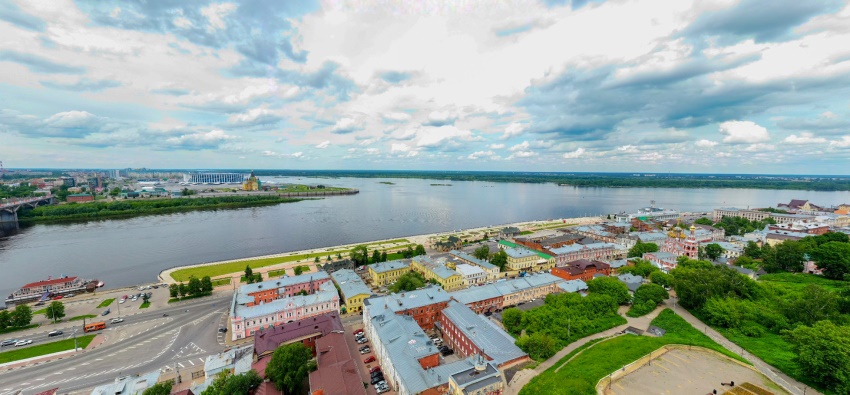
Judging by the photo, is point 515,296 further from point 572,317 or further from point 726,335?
point 726,335

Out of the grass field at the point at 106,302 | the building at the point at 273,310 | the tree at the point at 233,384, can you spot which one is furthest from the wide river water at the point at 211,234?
the tree at the point at 233,384

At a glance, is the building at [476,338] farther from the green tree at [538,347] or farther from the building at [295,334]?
the building at [295,334]

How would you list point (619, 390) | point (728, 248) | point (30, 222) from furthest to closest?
point (30, 222) < point (728, 248) < point (619, 390)

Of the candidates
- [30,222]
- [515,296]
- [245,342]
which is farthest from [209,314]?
[30,222]

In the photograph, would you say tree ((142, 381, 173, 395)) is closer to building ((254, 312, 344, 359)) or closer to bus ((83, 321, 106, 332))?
building ((254, 312, 344, 359))

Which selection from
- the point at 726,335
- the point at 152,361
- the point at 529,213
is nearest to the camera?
the point at 152,361

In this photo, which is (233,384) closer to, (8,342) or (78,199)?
(8,342)
